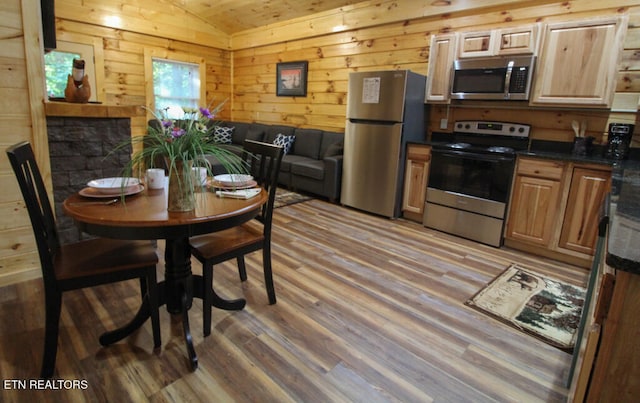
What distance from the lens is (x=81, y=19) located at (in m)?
5.16

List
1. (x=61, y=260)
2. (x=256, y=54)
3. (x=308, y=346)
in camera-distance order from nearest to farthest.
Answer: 1. (x=61, y=260)
2. (x=308, y=346)
3. (x=256, y=54)

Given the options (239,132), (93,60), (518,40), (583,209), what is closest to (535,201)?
(583,209)

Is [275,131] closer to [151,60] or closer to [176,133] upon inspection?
[151,60]

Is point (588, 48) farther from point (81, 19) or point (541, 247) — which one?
point (81, 19)

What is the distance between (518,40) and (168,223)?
136 inches

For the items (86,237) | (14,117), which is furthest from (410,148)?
(14,117)

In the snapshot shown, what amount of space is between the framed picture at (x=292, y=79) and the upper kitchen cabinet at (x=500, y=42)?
2.68m

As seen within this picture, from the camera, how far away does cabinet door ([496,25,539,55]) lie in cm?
320

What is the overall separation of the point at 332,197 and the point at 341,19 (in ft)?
8.24

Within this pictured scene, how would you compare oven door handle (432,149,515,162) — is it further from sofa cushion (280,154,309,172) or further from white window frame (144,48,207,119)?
white window frame (144,48,207,119)

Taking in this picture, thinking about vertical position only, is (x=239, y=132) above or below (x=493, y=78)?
below

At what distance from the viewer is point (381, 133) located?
4062mm

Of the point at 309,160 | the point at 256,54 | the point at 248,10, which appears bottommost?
the point at 309,160

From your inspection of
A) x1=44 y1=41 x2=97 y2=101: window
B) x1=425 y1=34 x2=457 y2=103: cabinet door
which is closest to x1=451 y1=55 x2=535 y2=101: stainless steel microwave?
x1=425 y1=34 x2=457 y2=103: cabinet door
